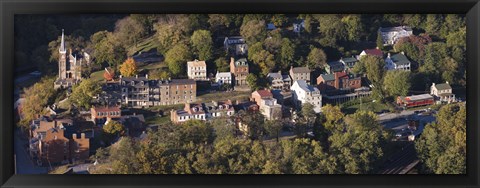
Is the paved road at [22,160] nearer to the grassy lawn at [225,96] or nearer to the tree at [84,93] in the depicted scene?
the tree at [84,93]

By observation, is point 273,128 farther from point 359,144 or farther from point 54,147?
point 54,147

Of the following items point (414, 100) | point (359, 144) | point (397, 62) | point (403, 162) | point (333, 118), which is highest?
point (397, 62)

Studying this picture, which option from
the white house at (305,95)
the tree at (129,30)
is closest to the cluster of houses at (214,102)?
the white house at (305,95)

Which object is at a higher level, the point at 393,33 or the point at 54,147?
the point at 393,33

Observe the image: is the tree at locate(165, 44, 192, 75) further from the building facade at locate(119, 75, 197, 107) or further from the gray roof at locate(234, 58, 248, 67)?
the gray roof at locate(234, 58, 248, 67)

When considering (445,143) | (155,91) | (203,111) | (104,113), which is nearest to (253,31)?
(203,111)

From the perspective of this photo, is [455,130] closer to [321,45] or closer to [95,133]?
[321,45]

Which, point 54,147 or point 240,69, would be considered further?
point 240,69
